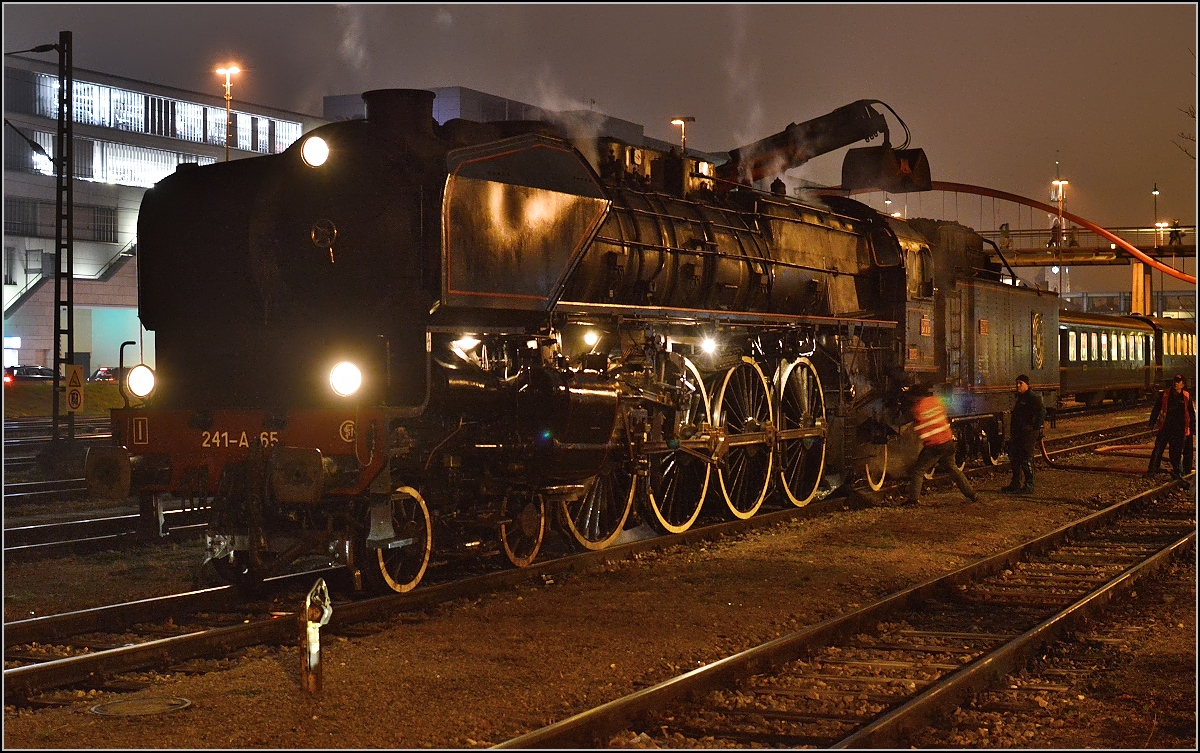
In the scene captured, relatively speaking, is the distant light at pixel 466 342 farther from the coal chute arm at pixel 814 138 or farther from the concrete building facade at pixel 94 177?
the concrete building facade at pixel 94 177

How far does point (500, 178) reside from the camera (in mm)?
8672

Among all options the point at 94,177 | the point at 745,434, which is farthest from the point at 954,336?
the point at 94,177

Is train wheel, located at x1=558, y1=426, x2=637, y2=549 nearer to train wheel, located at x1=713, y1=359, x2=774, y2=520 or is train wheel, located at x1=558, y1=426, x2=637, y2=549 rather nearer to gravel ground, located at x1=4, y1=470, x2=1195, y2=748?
gravel ground, located at x1=4, y1=470, x2=1195, y2=748

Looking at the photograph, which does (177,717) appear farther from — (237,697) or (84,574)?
(84,574)

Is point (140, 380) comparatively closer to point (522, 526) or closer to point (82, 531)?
point (522, 526)

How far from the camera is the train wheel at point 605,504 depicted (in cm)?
1030

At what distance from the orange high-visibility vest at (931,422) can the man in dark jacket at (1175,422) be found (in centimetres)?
427

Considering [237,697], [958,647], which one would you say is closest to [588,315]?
[958,647]

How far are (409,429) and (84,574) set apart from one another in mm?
3203

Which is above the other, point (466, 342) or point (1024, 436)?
point (466, 342)

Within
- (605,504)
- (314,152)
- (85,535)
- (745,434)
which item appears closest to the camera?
(314,152)

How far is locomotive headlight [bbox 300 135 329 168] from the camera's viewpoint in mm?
8430

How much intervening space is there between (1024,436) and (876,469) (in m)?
2.04

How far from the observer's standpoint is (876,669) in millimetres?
7016
